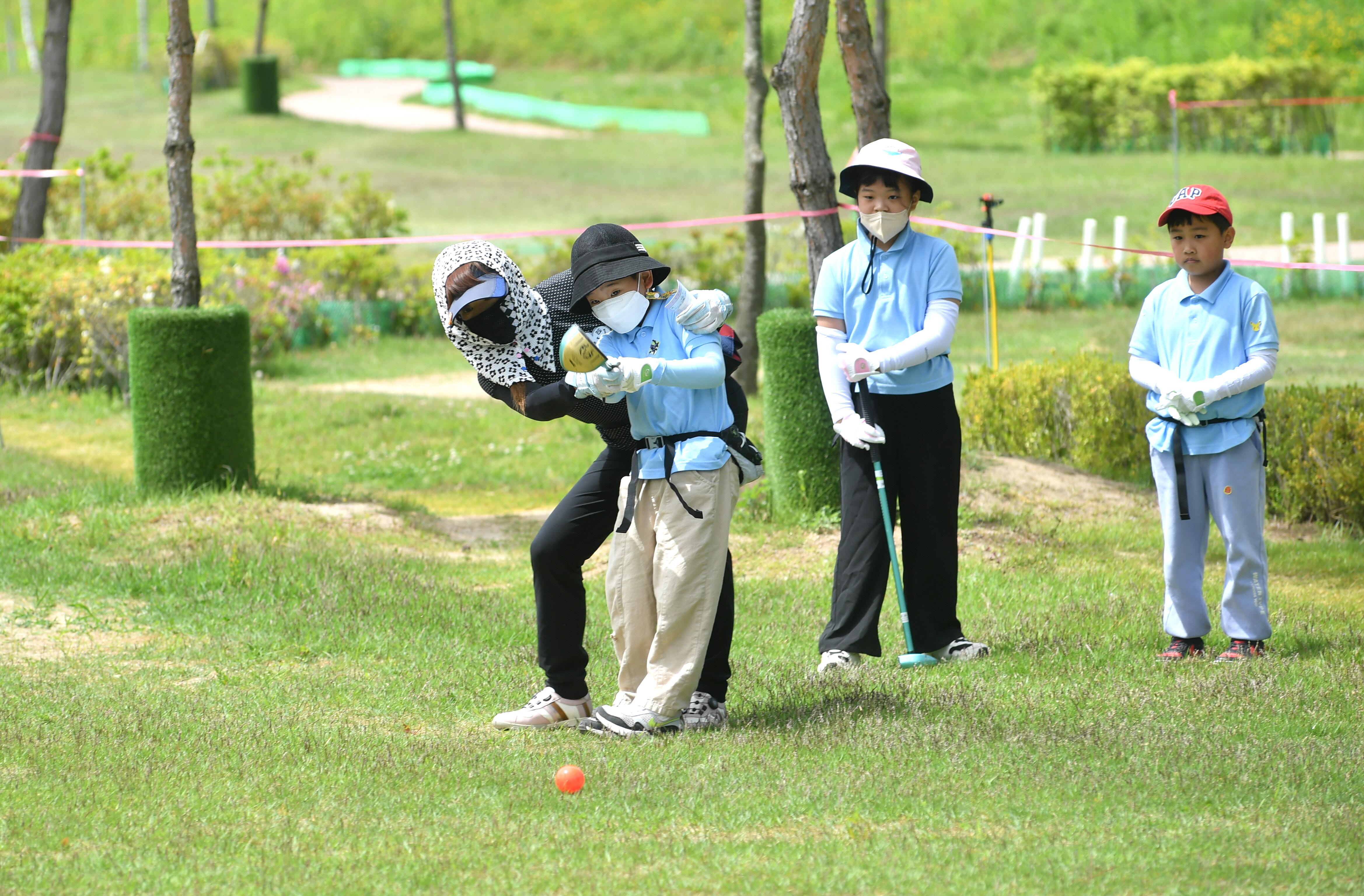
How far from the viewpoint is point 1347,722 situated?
4.64 meters

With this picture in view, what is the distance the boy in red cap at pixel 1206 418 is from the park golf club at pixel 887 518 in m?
0.90

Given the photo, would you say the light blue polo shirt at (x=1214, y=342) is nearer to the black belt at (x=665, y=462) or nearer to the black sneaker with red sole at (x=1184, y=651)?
the black sneaker with red sole at (x=1184, y=651)

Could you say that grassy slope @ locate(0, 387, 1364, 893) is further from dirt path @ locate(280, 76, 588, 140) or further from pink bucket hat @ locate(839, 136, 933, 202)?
dirt path @ locate(280, 76, 588, 140)

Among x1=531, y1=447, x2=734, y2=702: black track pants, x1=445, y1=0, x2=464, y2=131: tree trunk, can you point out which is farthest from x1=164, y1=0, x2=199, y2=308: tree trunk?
x1=445, y1=0, x2=464, y2=131: tree trunk

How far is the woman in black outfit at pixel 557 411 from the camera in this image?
446 cm

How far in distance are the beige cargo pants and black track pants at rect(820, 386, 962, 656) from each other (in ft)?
2.99

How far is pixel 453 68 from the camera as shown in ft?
129

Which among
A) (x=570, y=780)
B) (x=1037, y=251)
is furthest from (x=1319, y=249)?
(x=570, y=780)

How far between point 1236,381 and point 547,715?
2602 millimetres

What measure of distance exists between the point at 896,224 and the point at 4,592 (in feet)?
14.5

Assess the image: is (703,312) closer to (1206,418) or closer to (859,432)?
(859,432)

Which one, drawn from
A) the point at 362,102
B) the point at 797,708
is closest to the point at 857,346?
the point at 797,708

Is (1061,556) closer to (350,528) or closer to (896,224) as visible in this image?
(896,224)

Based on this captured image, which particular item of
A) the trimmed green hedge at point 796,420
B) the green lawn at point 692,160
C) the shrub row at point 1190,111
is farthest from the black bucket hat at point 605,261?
the shrub row at point 1190,111
